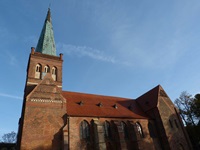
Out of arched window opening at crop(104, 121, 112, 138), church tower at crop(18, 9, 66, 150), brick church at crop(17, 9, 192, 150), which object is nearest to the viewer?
church tower at crop(18, 9, 66, 150)

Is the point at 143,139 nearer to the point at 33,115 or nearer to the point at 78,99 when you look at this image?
the point at 78,99

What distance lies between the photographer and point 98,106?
24406 millimetres

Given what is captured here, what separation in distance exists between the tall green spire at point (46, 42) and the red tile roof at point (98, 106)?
7365mm

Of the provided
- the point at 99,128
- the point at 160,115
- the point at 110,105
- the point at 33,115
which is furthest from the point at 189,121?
the point at 33,115

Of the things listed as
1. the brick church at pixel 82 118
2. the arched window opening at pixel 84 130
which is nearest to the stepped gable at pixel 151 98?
the brick church at pixel 82 118

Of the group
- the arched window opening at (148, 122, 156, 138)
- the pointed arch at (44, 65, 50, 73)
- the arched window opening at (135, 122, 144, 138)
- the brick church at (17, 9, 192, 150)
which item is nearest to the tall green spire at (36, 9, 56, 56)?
the brick church at (17, 9, 192, 150)

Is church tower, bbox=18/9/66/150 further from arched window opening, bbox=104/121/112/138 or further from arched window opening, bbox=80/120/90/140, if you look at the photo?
arched window opening, bbox=104/121/112/138

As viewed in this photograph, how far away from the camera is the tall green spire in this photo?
25566mm

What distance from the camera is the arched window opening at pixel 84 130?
1927cm

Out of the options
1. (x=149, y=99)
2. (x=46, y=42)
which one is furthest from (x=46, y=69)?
(x=149, y=99)

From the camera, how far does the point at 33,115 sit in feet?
58.4

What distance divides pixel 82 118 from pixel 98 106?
4.61 metres

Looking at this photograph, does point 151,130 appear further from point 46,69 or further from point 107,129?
point 46,69

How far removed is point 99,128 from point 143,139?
7439 mm
